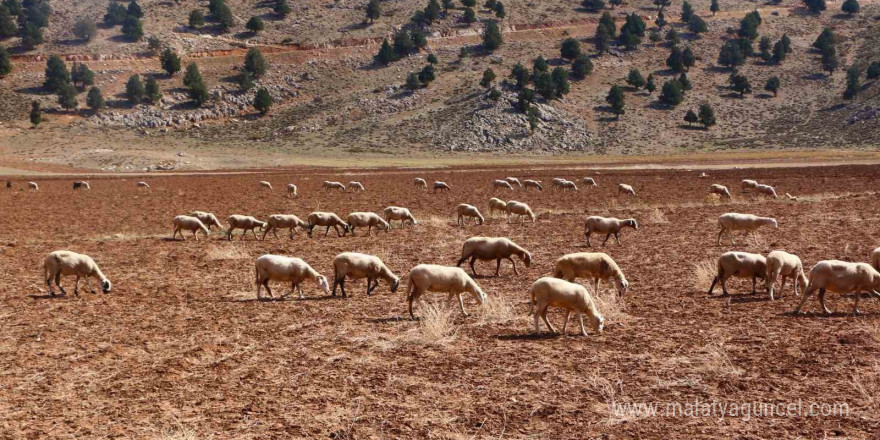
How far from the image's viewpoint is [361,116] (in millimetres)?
121625

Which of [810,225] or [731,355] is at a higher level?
[731,355]

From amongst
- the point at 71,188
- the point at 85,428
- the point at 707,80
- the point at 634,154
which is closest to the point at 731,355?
the point at 85,428

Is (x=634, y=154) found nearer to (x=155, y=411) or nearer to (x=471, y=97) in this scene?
(x=471, y=97)

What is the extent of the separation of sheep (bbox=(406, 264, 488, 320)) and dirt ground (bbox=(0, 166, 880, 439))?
19.0 inches

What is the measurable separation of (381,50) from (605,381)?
455 feet

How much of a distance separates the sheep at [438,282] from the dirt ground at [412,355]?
1.59 ft

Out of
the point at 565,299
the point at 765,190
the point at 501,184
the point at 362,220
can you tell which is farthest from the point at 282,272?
the point at 501,184

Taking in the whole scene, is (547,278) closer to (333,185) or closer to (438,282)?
(438,282)

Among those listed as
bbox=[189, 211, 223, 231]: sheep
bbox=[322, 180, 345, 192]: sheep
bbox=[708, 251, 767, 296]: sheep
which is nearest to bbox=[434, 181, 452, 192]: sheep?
bbox=[322, 180, 345, 192]: sheep

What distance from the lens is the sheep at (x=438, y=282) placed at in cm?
1489

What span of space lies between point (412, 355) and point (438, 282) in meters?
3.06

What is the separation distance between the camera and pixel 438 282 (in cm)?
1498

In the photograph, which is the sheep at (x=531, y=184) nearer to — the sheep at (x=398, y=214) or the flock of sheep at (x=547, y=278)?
the sheep at (x=398, y=214)

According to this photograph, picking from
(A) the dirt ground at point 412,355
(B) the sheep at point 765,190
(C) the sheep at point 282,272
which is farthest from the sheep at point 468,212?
(B) the sheep at point 765,190
